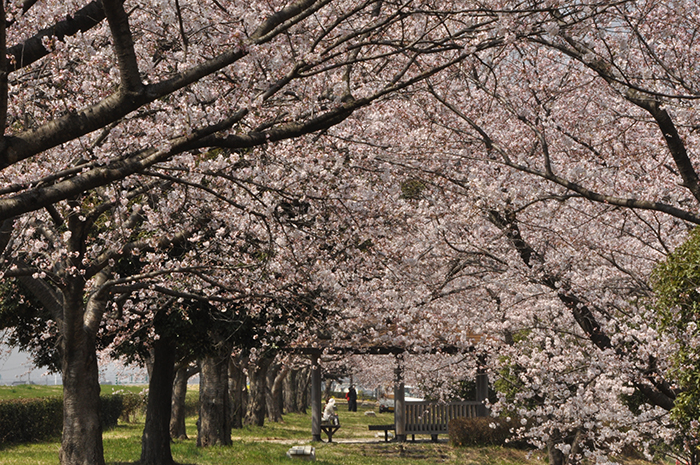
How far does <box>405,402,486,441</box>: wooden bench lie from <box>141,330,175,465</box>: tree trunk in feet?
37.4

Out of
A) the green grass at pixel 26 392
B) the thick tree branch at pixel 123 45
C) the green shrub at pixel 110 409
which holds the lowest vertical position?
the green shrub at pixel 110 409

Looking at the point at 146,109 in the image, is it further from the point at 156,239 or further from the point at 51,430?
the point at 51,430

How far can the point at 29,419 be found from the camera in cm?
A: 1934

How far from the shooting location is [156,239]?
8461mm

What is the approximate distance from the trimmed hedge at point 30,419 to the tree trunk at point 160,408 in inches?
164

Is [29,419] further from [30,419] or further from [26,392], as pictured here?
[26,392]

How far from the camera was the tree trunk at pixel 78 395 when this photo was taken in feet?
29.8

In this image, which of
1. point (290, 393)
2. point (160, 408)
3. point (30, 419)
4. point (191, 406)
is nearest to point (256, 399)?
point (30, 419)

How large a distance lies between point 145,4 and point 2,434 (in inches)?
647

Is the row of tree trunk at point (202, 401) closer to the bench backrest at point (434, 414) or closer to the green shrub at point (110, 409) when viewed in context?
the green shrub at point (110, 409)

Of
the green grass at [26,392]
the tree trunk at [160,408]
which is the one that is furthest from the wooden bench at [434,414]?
the green grass at [26,392]

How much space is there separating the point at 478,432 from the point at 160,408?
37.9 ft

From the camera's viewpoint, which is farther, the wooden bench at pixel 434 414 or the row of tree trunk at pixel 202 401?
the wooden bench at pixel 434 414

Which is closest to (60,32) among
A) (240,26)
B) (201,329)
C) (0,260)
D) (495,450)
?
(240,26)
